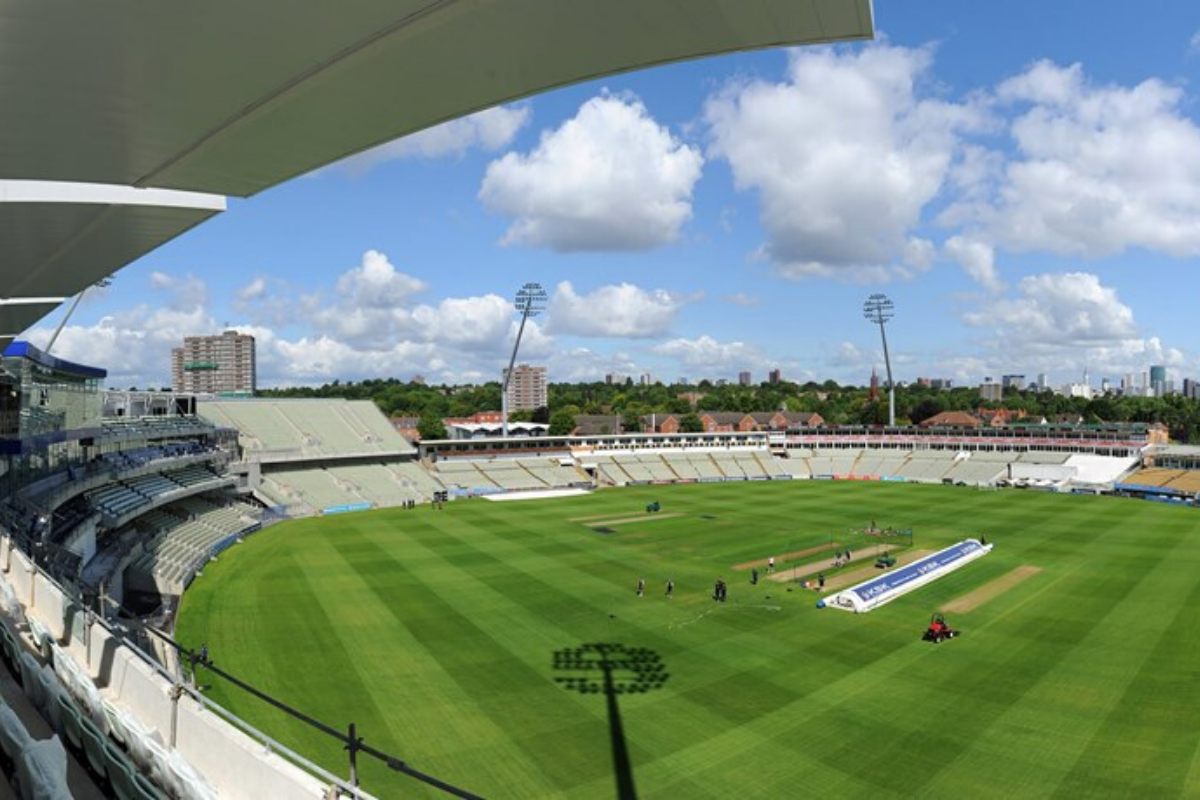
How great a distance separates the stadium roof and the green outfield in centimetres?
1318

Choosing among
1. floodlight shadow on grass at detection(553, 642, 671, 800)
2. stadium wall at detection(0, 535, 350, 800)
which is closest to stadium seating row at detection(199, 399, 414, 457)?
floodlight shadow on grass at detection(553, 642, 671, 800)

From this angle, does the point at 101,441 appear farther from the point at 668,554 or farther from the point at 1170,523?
the point at 1170,523

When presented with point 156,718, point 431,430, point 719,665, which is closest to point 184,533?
point 719,665

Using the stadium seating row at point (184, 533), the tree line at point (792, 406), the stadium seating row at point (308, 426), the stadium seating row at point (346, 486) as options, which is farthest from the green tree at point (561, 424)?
the stadium seating row at point (184, 533)

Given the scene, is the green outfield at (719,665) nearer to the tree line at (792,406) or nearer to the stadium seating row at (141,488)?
the stadium seating row at (141,488)

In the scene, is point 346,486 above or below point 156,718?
below

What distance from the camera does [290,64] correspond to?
3943 millimetres

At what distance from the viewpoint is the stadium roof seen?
3.50 m

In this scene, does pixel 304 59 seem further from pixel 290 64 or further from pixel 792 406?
pixel 792 406

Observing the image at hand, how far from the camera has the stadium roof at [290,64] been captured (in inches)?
138

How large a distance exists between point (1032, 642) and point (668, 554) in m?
17.6

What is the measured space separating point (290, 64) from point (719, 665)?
20.3m

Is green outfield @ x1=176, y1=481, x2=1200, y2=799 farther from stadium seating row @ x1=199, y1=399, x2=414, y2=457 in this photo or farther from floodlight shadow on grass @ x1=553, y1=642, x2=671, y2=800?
stadium seating row @ x1=199, y1=399, x2=414, y2=457

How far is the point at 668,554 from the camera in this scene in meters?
37.0
